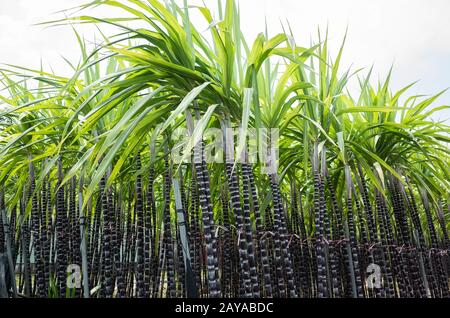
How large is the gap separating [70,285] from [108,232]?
64 cm

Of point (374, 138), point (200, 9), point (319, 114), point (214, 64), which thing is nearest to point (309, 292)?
point (374, 138)

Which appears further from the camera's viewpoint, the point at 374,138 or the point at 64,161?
the point at 64,161

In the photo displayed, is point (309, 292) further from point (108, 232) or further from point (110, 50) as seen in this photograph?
point (110, 50)

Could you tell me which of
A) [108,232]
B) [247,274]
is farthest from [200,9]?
[108,232]

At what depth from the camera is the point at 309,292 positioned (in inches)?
165

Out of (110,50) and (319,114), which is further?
(319,114)

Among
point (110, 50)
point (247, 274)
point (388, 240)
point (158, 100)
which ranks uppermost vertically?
point (110, 50)

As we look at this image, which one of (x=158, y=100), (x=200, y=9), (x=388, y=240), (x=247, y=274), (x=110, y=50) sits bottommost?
(x=247, y=274)

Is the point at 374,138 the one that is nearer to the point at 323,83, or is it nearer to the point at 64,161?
the point at 323,83

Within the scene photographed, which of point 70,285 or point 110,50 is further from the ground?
point 110,50

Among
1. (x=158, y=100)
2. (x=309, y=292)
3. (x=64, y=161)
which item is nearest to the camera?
(x=158, y=100)

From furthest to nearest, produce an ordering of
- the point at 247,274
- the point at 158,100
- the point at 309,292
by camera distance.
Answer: the point at 309,292 → the point at 158,100 → the point at 247,274

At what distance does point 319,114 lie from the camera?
2.87 meters

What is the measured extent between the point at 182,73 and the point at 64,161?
219 cm
